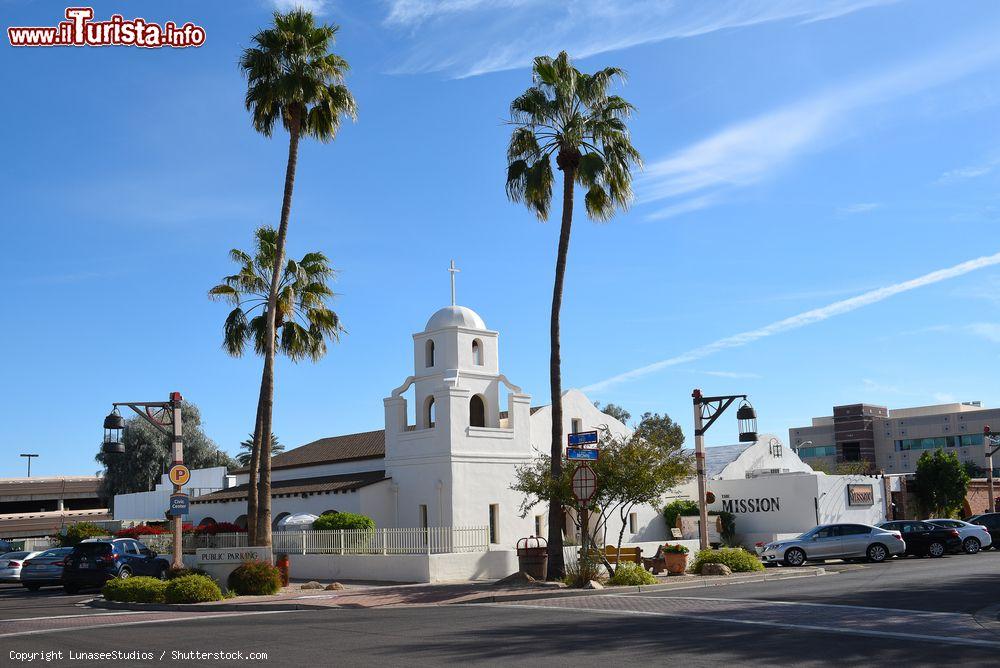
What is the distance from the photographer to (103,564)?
27.8m

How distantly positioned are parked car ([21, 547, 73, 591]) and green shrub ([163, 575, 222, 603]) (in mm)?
9026

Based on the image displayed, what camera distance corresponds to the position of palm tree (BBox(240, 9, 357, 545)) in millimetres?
27234

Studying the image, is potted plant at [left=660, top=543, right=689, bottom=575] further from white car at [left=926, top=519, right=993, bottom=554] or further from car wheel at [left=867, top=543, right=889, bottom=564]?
white car at [left=926, top=519, right=993, bottom=554]

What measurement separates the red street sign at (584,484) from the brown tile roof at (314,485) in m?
13.0

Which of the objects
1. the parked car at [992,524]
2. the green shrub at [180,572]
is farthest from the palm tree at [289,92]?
the parked car at [992,524]

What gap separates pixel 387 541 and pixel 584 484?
8067 mm

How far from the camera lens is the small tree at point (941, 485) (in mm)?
46562

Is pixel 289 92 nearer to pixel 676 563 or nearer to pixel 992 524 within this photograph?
pixel 676 563

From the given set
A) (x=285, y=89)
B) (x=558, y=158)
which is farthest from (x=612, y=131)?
(x=285, y=89)

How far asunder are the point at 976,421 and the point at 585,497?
8981 centimetres

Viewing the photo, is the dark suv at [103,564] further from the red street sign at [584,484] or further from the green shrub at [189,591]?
the red street sign at [584,484]

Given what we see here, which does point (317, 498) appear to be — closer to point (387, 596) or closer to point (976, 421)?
point (387, 596)

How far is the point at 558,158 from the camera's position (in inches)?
1066

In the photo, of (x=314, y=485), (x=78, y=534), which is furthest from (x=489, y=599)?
(x=78, y=534)
